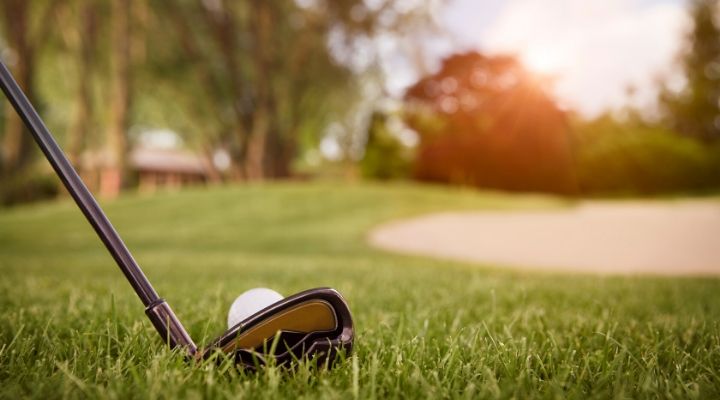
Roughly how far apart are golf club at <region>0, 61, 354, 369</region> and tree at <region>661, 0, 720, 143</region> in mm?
36319

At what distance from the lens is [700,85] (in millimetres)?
31625

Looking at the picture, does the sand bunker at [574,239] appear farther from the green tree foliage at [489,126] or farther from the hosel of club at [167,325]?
the green tree foliage at [489,126]

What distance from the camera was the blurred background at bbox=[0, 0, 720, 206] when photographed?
56.1 ft

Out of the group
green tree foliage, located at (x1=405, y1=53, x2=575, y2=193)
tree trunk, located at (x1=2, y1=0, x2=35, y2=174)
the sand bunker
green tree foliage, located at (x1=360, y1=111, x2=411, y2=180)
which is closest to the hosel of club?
the sand bunker

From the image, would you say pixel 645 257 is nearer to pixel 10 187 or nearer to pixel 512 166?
pixel 512 166

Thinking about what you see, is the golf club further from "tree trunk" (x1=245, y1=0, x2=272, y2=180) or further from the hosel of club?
"tree trunk" (x1=245, y1=0, x2=272, y2=180)

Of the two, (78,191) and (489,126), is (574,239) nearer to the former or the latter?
(78,191)

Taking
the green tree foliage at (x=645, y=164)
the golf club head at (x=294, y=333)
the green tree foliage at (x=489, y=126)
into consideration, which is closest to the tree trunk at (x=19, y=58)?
the green tree foliage at (x=489, y=126)

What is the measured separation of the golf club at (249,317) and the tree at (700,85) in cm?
3632

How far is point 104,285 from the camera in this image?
11.1 ft

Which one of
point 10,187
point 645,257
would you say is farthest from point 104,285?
point 10,187

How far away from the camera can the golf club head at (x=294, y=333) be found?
1.10 m

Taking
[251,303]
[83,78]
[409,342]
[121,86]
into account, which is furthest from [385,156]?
[251,303]

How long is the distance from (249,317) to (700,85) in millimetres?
38017
